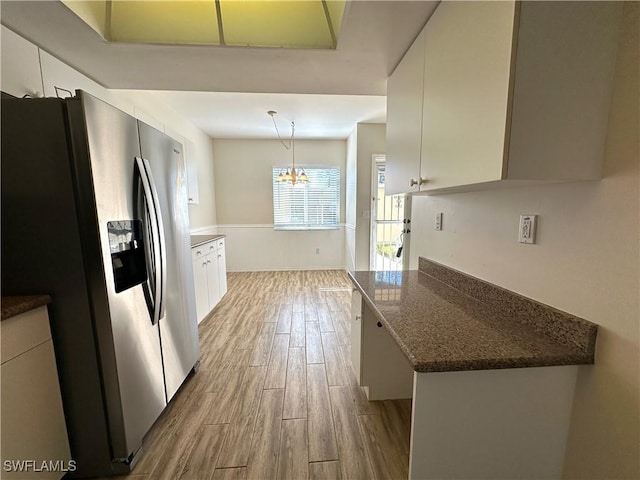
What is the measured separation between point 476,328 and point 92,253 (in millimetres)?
1640

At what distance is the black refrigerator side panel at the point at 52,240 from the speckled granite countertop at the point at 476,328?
1358 mm

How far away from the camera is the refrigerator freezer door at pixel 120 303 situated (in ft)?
3.86

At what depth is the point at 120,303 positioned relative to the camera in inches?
50.6

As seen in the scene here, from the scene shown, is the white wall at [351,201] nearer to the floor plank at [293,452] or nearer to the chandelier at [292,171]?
the chandelier at [292,171]

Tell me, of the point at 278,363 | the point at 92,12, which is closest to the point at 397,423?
the point at 278,363

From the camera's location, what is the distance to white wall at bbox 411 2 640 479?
2.54 ft

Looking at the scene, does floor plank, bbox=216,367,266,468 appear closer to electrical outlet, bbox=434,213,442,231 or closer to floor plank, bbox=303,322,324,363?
floor plank, bbox=303,322,324,363

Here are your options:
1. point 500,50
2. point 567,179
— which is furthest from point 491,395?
point 500,50

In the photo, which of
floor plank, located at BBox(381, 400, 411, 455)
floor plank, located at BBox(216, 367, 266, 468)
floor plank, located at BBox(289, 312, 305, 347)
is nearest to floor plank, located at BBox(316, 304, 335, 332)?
A: floor plank, located at BBox(289, 312, 305, 347)

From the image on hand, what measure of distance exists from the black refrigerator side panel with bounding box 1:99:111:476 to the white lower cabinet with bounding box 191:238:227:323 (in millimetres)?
1472

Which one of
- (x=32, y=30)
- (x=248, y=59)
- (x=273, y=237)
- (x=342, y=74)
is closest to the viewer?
(x=32, y=30)

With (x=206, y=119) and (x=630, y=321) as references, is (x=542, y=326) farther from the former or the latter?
(x=206, y=119)

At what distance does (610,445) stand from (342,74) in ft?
7.25

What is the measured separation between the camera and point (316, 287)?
14.5 ft
